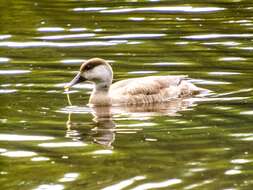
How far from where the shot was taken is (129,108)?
1689cm

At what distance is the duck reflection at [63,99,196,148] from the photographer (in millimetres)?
14559

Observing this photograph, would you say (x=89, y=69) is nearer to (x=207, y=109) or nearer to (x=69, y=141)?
(x=207, y=109)

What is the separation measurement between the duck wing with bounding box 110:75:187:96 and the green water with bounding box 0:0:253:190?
39 centimetres

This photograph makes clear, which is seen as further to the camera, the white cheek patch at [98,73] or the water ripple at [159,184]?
the white cheek patch at [98,73]

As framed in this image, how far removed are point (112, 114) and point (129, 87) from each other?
2.94ft

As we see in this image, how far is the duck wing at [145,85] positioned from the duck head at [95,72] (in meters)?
0.20

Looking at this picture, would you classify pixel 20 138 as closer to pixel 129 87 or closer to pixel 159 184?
pixel 159 184

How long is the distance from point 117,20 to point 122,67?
4.01m

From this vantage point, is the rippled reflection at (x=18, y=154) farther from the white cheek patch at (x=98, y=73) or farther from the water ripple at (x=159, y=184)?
the white cheek patch at (x=98, y=73)

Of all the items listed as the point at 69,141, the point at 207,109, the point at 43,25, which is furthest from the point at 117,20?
the point at 69,141

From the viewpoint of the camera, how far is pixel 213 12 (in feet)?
78.1

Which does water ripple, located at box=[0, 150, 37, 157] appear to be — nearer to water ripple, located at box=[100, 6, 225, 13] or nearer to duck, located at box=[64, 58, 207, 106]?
duck, located at box=[64, 58, 207, 106]

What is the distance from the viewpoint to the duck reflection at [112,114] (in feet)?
47.8

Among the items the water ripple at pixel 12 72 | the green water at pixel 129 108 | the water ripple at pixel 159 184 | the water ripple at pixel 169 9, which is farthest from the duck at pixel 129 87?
the water ripple at pixel 169 9
